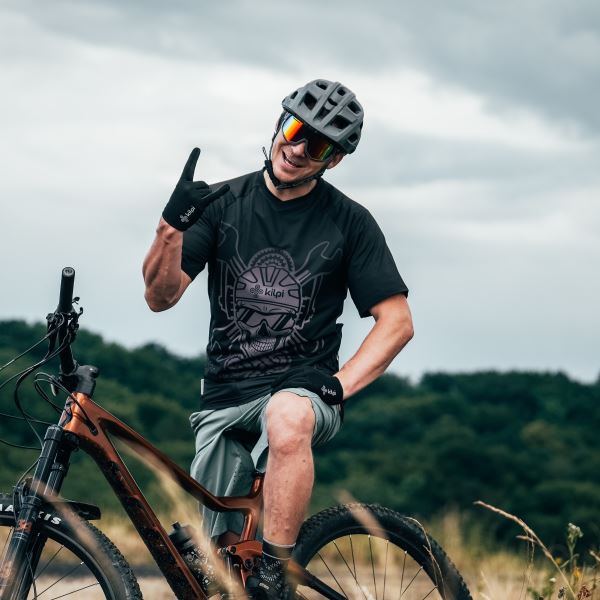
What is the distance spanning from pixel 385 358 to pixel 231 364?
0.58 m

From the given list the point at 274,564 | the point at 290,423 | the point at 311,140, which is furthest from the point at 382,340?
the point at 274,564

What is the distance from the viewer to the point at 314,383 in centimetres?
407

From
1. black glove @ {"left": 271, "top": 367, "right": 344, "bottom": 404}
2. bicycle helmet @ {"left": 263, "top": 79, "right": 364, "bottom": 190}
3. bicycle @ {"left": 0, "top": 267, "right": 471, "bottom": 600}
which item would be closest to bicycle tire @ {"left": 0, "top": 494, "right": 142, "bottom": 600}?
bicycle @ {"left": 0, "top": 267, "right": 471, "bottom": 600}

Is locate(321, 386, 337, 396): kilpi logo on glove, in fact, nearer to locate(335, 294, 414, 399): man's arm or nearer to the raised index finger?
locate(335, 294, 414, 399): man's arm

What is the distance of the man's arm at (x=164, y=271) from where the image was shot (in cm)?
403

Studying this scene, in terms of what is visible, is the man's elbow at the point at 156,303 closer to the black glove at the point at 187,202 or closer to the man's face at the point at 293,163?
the black glove at the point at 187,202

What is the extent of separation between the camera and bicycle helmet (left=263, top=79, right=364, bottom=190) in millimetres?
4461

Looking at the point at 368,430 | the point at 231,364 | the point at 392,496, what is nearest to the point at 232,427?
the point at 231,364

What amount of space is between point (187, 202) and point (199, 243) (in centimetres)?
50

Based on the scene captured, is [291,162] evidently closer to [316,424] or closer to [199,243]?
[199,243]

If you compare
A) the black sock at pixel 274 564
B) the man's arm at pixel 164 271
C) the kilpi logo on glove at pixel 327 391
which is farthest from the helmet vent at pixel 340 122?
the black sock at pixel 274 564

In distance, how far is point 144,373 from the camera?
36062 mm

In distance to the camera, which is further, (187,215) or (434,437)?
(434,437)

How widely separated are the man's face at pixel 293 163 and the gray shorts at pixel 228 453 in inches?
33.3
